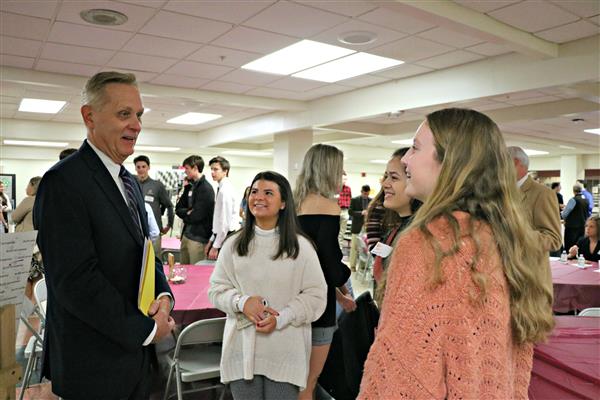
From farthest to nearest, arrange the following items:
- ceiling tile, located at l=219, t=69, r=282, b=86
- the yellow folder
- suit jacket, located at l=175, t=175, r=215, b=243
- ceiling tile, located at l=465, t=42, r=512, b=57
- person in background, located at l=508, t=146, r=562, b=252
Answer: ceiling tile, located at l=219, t=69, r=282, b=86
suit jacket, located at l=175, t=175, r=215, b=243
ceiling tile, located at l=465, t=42, r=512, b=57
person in background, located at l=508, t=146, r=562, b=252
the yellow folder

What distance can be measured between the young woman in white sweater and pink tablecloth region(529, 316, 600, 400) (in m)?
0.94

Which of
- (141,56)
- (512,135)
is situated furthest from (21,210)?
(512,135)

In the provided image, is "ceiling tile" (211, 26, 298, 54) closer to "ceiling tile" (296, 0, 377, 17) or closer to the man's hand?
"ceiling tile" (296, 0, 377, 17)

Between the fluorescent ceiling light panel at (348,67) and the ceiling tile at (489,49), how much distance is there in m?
0.91

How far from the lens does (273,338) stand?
6.79 feet

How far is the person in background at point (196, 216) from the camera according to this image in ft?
18.2

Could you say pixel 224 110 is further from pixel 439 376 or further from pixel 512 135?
pixel 439 376

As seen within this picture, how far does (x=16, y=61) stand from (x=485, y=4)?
225 inches

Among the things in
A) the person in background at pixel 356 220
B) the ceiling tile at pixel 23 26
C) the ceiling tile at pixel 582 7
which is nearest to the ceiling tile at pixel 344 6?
the ceiling tile at pixel 582 7

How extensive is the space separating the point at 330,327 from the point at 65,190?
1570 millimetres

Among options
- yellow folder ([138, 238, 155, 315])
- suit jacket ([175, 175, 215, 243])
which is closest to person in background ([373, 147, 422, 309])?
yellow folder ([138, 238, 155, 315])

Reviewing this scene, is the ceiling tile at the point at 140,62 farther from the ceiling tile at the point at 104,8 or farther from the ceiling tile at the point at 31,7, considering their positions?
the ceiling tile at the point at 31,7

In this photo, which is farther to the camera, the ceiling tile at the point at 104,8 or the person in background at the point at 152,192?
the person in background at the point at 152,192

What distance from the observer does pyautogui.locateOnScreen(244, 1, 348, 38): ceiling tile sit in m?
4.06
